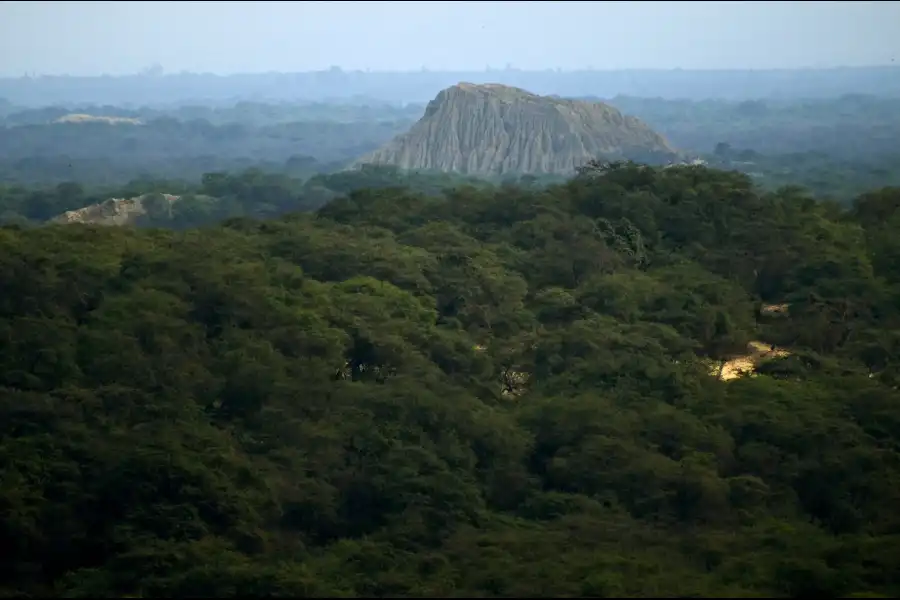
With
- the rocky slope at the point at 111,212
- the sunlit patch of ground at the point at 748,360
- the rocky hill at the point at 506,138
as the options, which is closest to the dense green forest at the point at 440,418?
the sunlit patch of ground at the point at 748,360

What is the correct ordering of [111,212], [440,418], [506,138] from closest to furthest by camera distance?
1. [440,418]
2. [111,212]
3. [506,138]

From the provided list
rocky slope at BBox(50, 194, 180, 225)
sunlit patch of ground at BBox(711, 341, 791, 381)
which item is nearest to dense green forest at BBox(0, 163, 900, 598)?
sunlit patch of ground at BBox(711, 341, 791, 381)

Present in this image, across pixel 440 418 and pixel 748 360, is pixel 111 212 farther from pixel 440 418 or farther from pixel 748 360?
pixel 440 418

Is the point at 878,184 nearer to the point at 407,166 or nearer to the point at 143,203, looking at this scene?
the point at 407,166

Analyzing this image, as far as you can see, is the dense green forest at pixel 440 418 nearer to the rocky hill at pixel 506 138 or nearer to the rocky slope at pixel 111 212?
the rocky slope at pixel 111 212

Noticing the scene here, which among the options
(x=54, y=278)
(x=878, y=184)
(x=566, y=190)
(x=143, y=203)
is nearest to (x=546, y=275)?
(x=566, y=190)

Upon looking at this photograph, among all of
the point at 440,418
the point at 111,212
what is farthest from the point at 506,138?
the point at 440,418

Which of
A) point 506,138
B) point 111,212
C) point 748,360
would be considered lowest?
point 111,212
